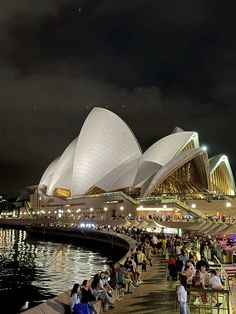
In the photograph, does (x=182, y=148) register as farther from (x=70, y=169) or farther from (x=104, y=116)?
(x=70, y=169)

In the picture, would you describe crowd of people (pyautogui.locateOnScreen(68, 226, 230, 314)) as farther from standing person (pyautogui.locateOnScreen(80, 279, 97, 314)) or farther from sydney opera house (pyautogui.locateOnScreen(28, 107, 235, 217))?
sydney opera house (pyautogui.locateOnScreen(28, 107, 235, 217))

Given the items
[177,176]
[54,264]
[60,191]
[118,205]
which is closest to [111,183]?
[118,205]

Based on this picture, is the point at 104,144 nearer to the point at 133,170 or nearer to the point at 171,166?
the point at 133,170

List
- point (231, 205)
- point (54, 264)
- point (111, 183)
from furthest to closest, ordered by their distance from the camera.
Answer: point (111, 183) → point (231, 205) → point (54, 264)

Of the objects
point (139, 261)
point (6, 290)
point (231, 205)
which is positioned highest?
point (231, 205)

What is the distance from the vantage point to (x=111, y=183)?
63.9 meters

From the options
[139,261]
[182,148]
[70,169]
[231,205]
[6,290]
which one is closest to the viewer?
[139,261]

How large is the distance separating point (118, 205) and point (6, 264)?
32.2m

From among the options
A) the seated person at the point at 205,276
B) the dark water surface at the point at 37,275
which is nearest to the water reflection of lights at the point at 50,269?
the dark water surface at the point at 37,275

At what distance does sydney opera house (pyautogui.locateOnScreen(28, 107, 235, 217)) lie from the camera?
58.1 meters

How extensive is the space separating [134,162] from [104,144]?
5.10 meters

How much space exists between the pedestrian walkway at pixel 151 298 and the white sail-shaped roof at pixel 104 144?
47808 millimetres

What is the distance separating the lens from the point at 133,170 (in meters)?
62.0

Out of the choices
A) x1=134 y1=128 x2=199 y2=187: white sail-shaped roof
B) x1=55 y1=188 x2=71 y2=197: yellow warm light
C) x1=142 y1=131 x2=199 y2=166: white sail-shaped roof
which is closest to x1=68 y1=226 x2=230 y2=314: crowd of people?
x1=142 y1=131 x2=199 y2=166: white sail-shaped roof
